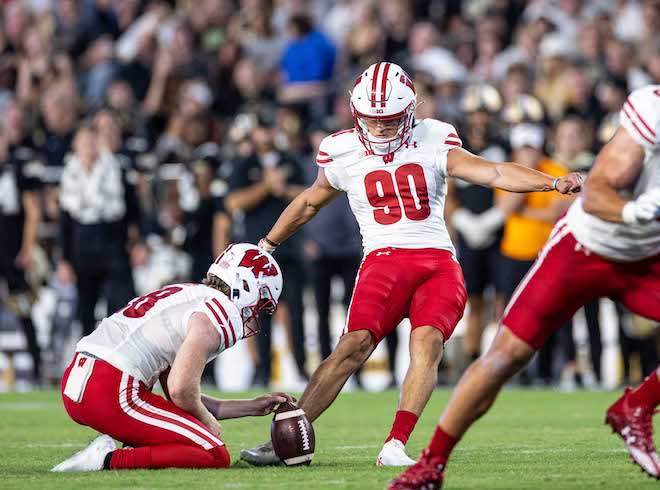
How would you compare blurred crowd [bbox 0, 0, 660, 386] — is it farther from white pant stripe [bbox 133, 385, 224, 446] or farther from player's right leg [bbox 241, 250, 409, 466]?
white pant stripe [bbox 133, 385, 224, 446]

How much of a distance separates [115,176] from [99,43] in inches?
164

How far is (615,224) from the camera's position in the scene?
5613 mm

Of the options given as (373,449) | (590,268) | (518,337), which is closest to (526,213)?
(373,449)

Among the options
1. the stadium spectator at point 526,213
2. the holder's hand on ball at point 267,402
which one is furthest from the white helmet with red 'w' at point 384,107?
the stadium spectator at point 526,213

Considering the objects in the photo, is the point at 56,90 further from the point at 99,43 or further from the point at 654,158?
the point at 654,158

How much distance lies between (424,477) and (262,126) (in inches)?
334

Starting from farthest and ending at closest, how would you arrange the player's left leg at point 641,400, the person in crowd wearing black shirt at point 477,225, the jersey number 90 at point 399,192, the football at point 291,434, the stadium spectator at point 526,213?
1. the person in crowd wearing black shirt at point 477,225
2. the stadium spectator at point 526,213
3. the jersey number 90 at point 399,192
4. the football at point 291,434
5. the player's left leg at point 641,400

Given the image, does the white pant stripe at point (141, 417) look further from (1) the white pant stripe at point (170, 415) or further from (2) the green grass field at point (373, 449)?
(2) the green grass field at point (373, 449)

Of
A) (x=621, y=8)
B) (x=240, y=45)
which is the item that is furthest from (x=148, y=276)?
(x=621, y=8)

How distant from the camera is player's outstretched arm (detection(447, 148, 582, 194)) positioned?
22.3 ft

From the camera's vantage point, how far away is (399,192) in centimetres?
752

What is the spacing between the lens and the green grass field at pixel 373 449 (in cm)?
615

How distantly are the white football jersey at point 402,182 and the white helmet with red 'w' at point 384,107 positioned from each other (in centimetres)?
9

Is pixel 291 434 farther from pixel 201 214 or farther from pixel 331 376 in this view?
pixel 201 214
